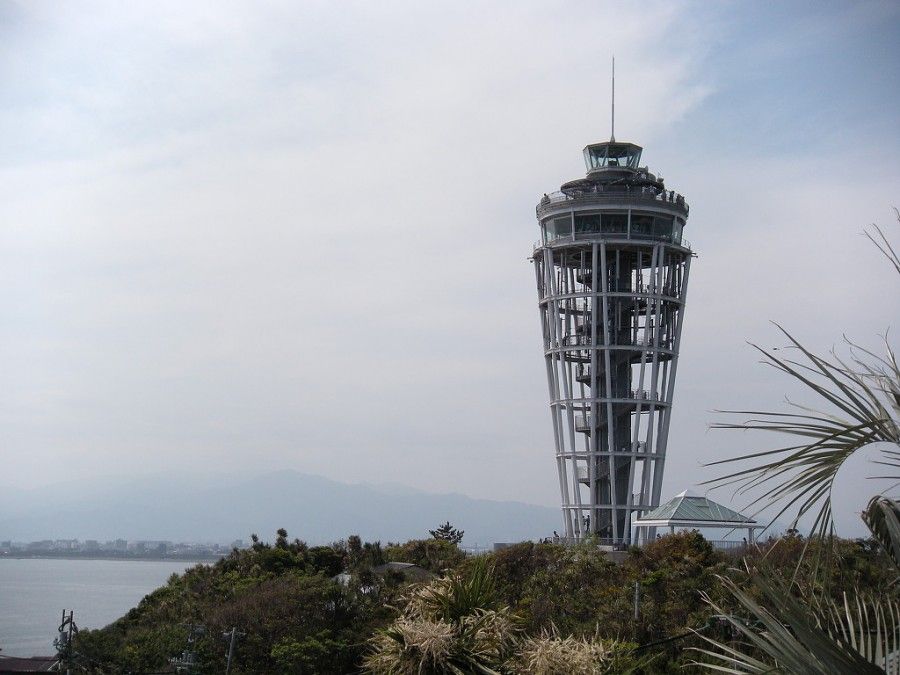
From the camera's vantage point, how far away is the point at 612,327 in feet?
266

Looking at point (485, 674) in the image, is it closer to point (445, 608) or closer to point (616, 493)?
point (445, 608)

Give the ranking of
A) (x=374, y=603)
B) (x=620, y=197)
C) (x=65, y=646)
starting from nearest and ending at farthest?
1. (x=65, y=646)
2. (x=374, y=603)
3. (x=620, y=197)

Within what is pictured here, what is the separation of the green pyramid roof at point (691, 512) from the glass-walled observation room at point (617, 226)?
70.4 feet

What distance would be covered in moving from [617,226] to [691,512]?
24125 mm

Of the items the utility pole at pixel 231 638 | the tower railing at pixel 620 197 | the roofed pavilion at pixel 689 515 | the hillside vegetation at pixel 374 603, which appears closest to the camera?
the hillside vegetation at pixel 374 603

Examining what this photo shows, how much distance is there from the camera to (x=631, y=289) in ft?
269

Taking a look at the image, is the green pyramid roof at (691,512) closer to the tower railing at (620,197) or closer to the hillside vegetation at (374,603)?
the hillside vegetation at (374,603)

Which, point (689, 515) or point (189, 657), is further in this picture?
point (689, 515)

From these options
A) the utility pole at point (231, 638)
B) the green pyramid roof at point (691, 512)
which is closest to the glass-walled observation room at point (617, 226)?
the green pyramid roof at point (691, 512)

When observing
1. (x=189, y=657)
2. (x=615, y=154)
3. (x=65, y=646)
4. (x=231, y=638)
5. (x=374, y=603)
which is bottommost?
(x=189, y=657)

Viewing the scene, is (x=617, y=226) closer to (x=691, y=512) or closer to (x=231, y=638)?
(x=691, y=512)

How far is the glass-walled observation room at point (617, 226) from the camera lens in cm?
8094

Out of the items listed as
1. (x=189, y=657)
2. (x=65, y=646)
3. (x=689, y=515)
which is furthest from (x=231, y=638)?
(x=689, y=515)

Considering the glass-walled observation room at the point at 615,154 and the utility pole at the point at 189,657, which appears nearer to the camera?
the utility pole at the point at 189,657
